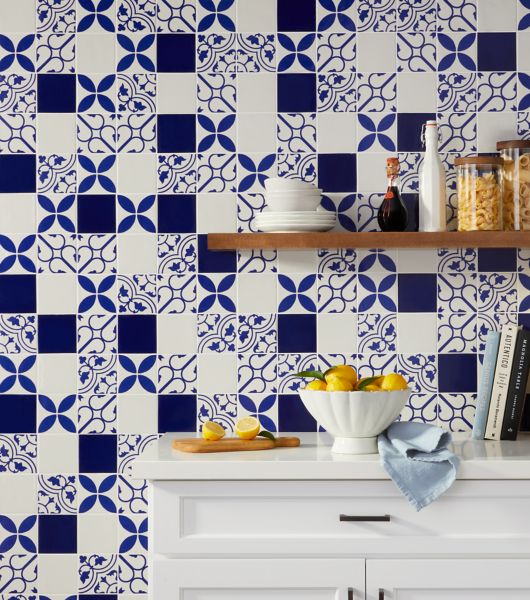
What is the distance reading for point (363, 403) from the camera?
2.08 m

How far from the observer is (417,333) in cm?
255

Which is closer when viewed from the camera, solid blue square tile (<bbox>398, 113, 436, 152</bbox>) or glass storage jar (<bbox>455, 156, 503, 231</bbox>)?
glass storage jar (<bbox>455, 156, 503, 231</bbox>)

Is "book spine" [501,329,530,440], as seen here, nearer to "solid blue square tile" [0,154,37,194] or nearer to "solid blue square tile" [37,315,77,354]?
"solid blue square tile" [37,315,77,354]

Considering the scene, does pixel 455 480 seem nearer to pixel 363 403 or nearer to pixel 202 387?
pixel 363 403

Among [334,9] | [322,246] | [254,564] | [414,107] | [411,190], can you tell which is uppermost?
[334,9]

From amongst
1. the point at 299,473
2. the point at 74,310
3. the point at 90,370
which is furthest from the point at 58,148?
the point at 299,473

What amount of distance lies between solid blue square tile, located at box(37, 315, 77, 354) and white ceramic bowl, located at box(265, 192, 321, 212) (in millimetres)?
692

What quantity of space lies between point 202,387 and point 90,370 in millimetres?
335

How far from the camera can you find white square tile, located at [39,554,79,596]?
2.55 metres

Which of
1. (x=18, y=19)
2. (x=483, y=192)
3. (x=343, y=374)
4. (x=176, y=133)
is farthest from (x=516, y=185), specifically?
(x=18, y=19)

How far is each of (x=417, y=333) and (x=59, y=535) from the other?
47.6 inches

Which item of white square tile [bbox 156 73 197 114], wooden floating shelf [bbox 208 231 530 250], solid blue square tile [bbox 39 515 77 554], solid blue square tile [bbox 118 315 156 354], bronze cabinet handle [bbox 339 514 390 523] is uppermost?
white square tile [bbox 156 73 197 114]

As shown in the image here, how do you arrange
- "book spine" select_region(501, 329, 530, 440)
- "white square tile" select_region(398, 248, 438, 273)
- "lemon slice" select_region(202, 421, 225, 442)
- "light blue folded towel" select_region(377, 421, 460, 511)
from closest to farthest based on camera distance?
"light blue folded towel" select_region(377, 421, 460, 511), "lemon slice" select_region(202, 421, 225, 442), "book spine" select_region(501, 329, 530, 440), "white square tile" select_region(398, 248, 438, 273)

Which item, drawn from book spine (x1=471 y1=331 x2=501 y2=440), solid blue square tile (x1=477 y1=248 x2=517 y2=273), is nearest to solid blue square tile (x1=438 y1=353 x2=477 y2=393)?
book spine (x1=471 y1=331 x2=501 y2=440)
